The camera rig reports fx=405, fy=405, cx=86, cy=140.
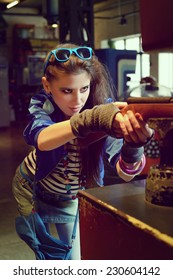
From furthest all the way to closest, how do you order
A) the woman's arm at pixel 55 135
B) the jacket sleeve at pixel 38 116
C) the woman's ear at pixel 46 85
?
the woman's ear at pixel 46 85, the jacket sleeve at pixel 38 116, the woman's arm at pixel 55 135

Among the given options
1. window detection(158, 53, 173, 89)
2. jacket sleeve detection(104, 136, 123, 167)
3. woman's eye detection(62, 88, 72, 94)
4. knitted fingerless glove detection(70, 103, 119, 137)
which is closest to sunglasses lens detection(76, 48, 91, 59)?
woman's eye detection(62, 88, 72, 94)

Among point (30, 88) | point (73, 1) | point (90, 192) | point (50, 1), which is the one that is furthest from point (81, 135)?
point (30, 88)

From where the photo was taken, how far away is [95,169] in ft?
4.13

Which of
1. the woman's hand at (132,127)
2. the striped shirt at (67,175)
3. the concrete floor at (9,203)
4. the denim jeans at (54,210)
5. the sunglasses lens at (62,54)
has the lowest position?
the concrete floor at (9,203)

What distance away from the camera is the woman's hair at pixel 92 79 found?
1.21 m

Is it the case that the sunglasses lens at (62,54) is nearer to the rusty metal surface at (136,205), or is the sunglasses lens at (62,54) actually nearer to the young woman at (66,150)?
the young woman at (66,150)

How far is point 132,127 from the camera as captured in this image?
2.56 ft

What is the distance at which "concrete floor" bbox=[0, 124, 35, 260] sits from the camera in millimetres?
2420

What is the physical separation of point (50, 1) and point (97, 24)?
5411 mm

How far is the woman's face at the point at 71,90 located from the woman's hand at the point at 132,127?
16.1 inches

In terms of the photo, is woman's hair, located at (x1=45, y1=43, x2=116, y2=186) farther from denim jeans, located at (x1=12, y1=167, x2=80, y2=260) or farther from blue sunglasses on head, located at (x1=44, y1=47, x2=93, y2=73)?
denim jeans, located at (x1=12, y1=167, x2=80, y2=260)

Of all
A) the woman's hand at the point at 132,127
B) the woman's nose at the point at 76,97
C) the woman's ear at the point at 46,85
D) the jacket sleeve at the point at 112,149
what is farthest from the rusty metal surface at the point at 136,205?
the woman's ear at the point at 46,85

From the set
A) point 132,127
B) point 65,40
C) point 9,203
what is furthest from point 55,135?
point 65,40
